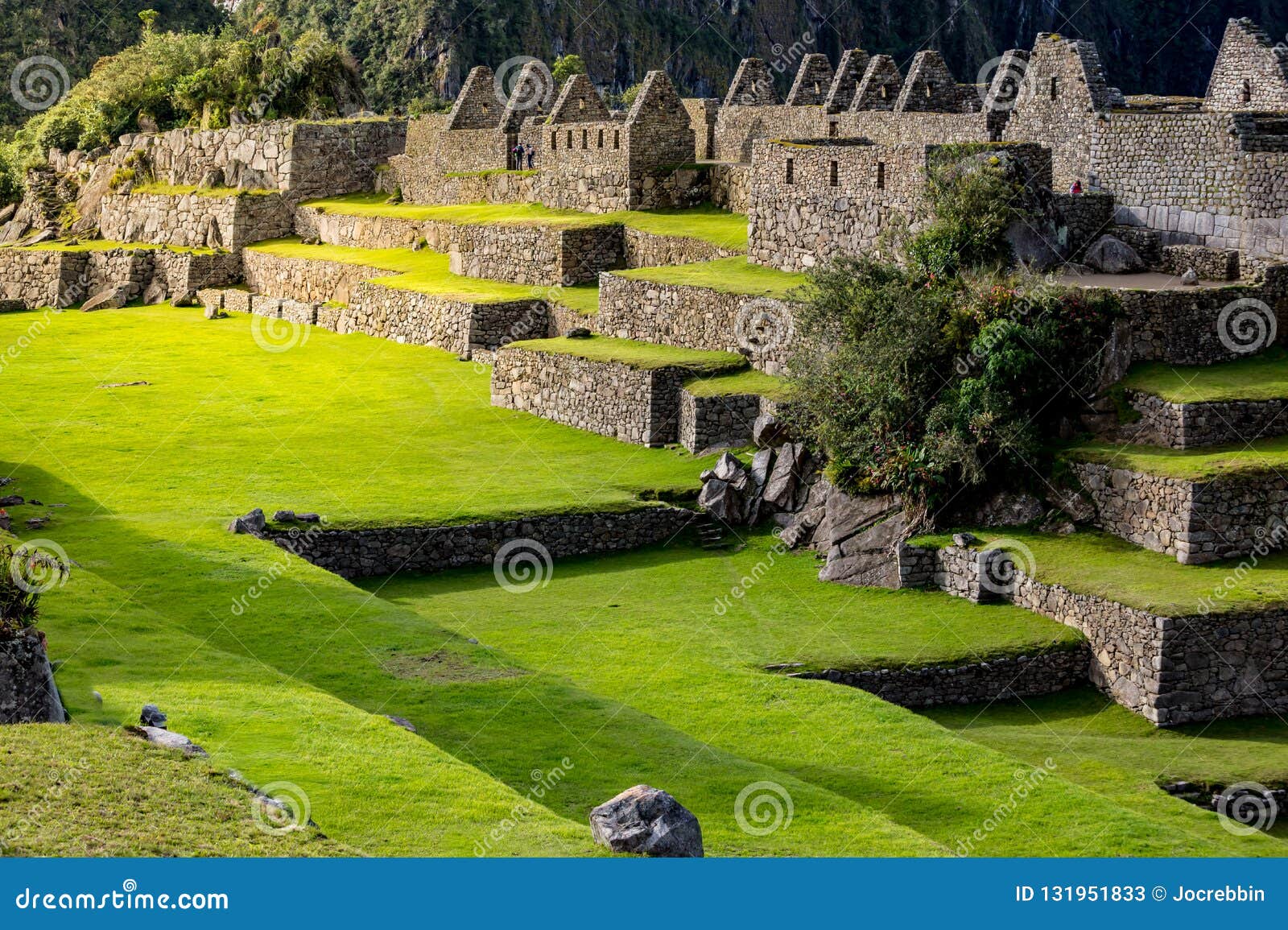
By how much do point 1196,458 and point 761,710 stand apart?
655cm

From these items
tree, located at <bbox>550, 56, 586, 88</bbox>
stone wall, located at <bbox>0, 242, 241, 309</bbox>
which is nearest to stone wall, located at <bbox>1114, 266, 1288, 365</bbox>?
stone wall, located at <bbox>0, 242, 241, 309</bbox>

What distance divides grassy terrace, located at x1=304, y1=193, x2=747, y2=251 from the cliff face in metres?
54.1

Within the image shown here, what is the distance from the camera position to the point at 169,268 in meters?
44.3

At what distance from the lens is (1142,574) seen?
19.7m

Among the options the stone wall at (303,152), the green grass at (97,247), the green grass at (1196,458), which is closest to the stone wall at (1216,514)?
the green grass at (1196,458)

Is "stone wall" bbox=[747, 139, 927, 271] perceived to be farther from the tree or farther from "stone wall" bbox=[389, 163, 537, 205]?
the tree

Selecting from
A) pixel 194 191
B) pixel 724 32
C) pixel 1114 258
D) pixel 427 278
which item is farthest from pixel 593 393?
pixel 724 32

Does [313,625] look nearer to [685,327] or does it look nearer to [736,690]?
[736,690]

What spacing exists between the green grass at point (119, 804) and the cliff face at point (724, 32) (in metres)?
83.7

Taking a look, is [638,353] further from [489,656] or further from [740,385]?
[489,656]

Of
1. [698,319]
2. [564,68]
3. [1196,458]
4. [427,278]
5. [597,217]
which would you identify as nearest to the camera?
[1196,458]

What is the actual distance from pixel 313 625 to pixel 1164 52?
11172 cm

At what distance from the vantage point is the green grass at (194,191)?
149ft

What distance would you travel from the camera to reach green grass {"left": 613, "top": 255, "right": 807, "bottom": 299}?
27.4 m
